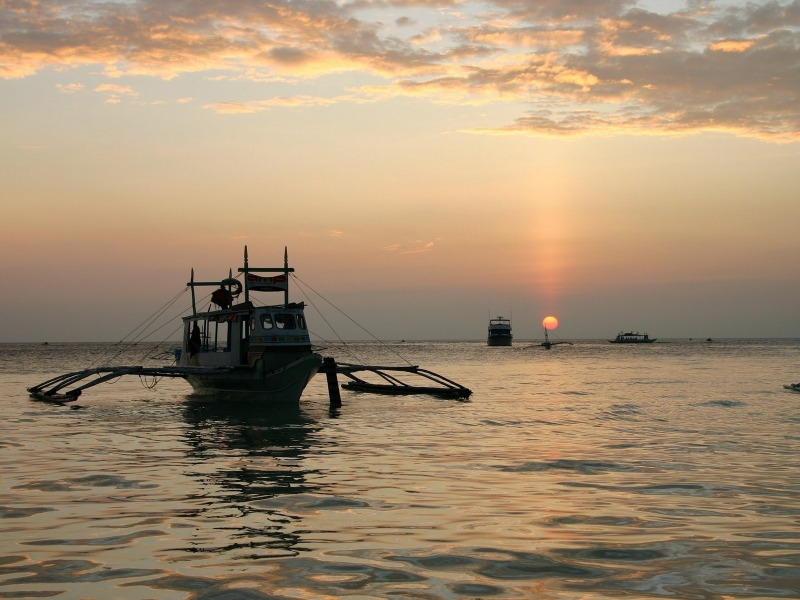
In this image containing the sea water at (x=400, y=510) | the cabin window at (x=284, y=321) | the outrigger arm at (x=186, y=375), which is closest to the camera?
the sea water at (x=400, y=510)

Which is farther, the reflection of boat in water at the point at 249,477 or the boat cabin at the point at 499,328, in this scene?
the boat cabin at the point at 499,328

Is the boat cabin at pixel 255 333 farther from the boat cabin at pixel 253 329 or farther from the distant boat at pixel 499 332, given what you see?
the distant boat at pixel 499 332

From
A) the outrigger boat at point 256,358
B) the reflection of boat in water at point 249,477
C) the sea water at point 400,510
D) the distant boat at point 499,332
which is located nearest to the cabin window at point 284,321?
the outrigger boat at point 256,358

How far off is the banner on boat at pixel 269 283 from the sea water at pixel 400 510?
9.85 meters

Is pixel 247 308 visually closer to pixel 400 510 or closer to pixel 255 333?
pixel 255 333

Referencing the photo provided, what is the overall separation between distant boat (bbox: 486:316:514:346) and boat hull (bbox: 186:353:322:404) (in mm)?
161683

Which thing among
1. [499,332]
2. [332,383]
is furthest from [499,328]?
[332,383]

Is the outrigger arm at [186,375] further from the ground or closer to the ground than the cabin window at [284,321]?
closer to the ground

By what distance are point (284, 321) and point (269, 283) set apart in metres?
2.90

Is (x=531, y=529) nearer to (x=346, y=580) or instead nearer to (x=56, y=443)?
(x=346, y=580)

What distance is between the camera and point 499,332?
192 meters

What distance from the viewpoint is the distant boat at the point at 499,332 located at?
628 ft

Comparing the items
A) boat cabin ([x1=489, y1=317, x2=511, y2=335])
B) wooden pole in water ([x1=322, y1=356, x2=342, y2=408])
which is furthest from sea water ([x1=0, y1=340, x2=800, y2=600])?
boat cabin ([x1=489, y1=317, x2=511, y2=335])

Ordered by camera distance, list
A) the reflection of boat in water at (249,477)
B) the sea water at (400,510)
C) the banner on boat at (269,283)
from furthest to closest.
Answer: the banner on boat at (269,283), the reflection of boat in water at (249,477), the sea water at (400,510)
